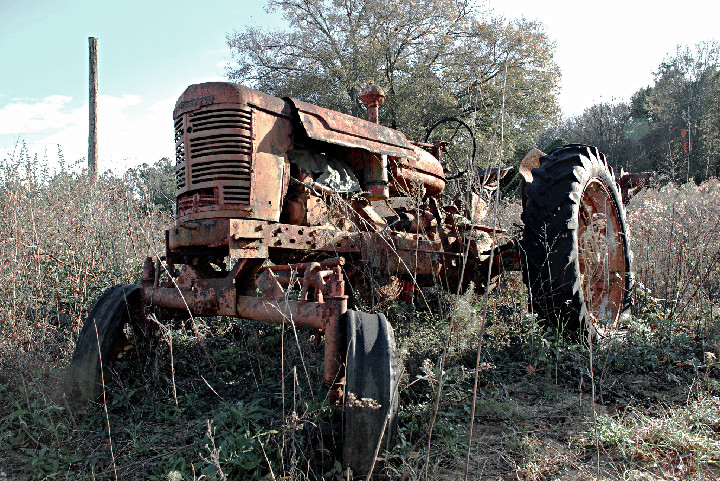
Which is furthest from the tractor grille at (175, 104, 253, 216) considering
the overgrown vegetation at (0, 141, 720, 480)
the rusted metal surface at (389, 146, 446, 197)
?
the rusted metal surface at (389, 146, 446, 197)

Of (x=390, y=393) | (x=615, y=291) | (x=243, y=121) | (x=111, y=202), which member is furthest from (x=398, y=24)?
(x=390, y=393)

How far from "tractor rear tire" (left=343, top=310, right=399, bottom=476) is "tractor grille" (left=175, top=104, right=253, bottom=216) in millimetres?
1061

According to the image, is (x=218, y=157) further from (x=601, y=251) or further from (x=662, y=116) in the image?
(x=662, y=116)

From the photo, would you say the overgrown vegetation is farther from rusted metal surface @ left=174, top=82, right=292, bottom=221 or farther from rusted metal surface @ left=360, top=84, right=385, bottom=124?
rusted metal surface @ left=360, top=84, right=385, bottom=124

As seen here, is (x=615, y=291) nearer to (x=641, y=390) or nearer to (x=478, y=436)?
(x=641, y=390)

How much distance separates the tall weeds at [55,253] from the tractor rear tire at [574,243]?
11.8 feet

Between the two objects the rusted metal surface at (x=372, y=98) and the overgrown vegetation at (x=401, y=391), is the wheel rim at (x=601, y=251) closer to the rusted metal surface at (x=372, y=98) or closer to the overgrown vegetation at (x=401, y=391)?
the overgrown vegetation at (x=401, y=391)

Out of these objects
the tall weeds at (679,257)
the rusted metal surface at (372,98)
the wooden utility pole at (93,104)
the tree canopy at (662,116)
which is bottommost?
the tall weeds at (679,257)

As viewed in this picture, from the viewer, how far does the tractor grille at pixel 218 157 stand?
9.55ft

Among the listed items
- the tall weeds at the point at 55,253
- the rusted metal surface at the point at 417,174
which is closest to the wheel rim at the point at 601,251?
the rusted metal surface at the point at 417,174

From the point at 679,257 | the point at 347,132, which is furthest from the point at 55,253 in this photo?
the point at 679,257

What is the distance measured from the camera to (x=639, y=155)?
71.4 ft

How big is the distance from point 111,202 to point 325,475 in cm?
546

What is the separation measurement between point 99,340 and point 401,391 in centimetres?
186
